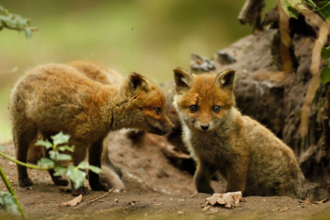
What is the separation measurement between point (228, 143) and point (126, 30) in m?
10.9

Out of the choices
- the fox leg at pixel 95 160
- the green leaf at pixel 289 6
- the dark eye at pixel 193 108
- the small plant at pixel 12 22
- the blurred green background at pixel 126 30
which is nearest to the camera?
the green leaf at pixel 289 6

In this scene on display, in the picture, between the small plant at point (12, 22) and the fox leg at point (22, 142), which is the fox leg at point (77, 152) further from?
the small plant at point (12, 22)

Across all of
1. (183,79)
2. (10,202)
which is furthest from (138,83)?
(10,202)

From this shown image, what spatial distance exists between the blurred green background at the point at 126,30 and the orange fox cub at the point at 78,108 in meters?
9.26

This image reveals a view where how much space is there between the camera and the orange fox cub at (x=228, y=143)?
5.00m

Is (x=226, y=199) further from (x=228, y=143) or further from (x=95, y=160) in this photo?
(x=95, y=160)

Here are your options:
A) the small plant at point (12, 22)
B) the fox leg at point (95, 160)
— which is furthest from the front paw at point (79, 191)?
the small plant at point (12, 22)

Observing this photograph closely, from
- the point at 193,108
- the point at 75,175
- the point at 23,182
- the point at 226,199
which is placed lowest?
the point at 226,199

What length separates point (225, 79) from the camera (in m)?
5.17

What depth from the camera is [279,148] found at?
18.6 ft

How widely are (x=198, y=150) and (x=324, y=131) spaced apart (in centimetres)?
229

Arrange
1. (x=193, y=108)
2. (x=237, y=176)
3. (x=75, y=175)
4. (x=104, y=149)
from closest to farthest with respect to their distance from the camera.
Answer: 1. (x=75, y=175)
2. (x=193, y=108)
3. (x=237, y=176)
4. (x=104, y=149)

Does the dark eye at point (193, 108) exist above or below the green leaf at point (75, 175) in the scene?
above

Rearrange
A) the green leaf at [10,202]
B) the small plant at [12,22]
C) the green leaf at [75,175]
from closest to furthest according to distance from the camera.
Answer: the green leaf at [75,175] < the green leaf at [10,202] < the small plant at [12,22]
